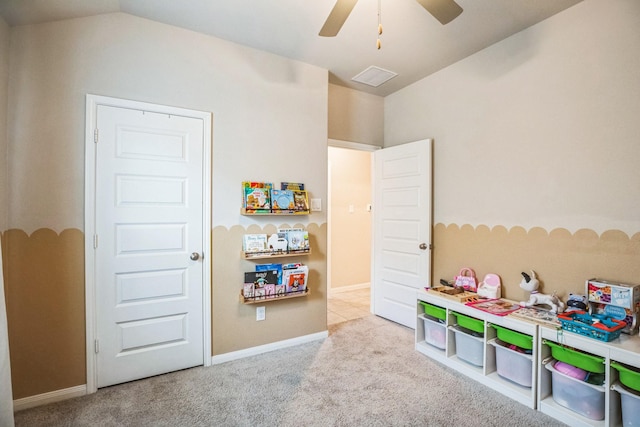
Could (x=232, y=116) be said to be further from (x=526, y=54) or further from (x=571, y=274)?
(x=571, y=274)

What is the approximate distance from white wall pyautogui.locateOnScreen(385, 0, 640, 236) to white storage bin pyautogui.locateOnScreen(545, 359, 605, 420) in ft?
3.28

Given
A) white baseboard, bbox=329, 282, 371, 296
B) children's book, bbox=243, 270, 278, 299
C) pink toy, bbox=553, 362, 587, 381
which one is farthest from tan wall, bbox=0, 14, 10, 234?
white baseboard, bbox=329, 282, 371, 296

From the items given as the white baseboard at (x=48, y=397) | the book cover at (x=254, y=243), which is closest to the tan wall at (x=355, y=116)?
the book cover at (x=254, y=243)

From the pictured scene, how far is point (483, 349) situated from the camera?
7.78ft

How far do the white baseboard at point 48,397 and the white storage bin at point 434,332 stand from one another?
8.91 ft

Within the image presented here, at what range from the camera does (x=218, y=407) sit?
202 centimetres

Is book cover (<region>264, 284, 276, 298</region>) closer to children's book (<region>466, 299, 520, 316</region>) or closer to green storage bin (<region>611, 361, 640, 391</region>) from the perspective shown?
children's book (<region>466, 299, 520, 316</region>)

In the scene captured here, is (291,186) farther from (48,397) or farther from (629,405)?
(629,405)

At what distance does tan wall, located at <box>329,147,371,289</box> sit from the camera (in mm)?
4918

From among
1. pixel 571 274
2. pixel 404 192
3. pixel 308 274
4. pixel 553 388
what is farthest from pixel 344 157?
pixel 553 388

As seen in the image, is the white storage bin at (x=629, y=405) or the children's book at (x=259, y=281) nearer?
the white storage bin at (x=629, y=405)

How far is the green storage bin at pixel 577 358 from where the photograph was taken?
1.77m

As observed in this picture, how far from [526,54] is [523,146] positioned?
731mm

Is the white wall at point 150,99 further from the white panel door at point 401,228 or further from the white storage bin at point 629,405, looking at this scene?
the white storage bin at point 629,405
